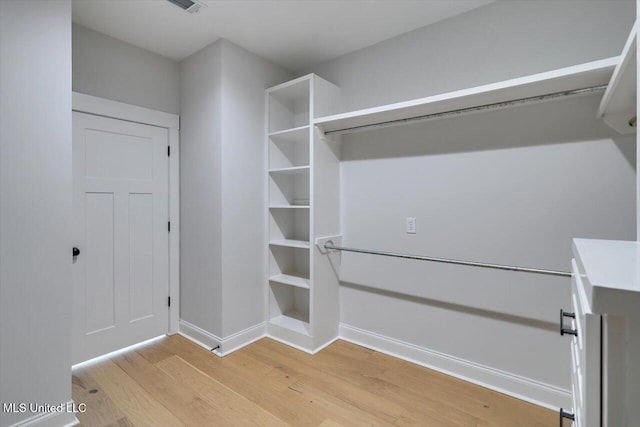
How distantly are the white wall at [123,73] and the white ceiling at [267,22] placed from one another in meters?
0.08

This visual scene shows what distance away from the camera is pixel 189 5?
2.12 m

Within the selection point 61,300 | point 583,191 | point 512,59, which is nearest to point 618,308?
point 583,191

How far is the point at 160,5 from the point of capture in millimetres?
2127

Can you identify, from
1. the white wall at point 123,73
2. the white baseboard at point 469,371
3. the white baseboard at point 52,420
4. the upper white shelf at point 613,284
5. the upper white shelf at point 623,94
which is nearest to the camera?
the upper white shelf at point 613,284

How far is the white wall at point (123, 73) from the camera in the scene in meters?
2.37

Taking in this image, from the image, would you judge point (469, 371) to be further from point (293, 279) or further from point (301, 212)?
point (301, 212)

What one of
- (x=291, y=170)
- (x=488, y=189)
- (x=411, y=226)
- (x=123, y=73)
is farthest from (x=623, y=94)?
(x=123, y=73)

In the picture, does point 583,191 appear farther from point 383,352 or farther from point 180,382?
point 180,382

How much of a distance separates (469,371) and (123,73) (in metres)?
3.52

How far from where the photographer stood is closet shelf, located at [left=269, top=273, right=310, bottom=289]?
279 centimetres

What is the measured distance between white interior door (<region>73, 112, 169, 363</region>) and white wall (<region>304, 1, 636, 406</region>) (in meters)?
1.78

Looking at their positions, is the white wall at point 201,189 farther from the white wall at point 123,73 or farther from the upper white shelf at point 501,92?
the upper white shelf at point 501,92

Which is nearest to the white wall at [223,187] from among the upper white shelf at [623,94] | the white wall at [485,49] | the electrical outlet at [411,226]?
the white wall at [485,49]

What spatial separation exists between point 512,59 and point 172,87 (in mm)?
2775
